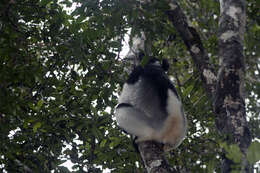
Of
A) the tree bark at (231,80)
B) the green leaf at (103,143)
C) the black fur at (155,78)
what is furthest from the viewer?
the green leaf at (103,143)

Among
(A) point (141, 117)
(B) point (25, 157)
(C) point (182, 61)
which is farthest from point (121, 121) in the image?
(C) point (182, 61)

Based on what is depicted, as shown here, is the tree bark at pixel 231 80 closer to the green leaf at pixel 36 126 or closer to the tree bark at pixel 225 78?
the tree bark at pixel 225 78

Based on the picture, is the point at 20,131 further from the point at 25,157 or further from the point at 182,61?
the point at 182,61

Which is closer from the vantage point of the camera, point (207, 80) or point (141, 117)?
point (207, 80)

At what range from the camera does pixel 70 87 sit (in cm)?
429

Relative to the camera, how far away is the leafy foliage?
12.0 ft

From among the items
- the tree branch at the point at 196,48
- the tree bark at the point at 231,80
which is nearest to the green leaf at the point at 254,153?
the tree bark at the point at 231,80

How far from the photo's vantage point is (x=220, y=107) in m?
3.04

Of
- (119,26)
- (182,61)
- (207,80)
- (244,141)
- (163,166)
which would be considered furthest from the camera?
(182,61)

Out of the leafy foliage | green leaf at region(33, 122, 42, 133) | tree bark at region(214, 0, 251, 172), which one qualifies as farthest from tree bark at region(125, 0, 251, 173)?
green leaf at region(33, 122, 42, 133)

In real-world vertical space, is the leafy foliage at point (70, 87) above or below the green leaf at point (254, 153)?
above

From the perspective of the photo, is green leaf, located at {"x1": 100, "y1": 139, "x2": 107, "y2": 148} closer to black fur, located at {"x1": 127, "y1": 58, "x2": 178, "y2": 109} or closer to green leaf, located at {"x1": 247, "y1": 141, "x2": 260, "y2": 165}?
black fur, located at {"x1": 127, "y1": 58, "x2": 178, "y2": 109}

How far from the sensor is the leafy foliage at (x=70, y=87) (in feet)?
12.0

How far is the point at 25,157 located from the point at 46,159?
25 centimetres
